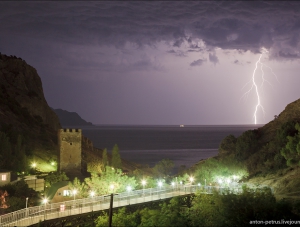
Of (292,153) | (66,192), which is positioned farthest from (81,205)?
(292,153)

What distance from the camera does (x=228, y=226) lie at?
25531 millimetres

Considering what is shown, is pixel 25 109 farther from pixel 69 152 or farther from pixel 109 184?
pixel 109 184

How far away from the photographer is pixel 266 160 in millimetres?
55438

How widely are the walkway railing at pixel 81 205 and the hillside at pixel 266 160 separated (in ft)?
28.9

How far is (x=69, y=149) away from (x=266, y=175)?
25781mm

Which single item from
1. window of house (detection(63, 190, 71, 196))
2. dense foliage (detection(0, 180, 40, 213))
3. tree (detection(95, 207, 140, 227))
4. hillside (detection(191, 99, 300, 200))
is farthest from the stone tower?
tree (detection(95, 207, 140, 227))

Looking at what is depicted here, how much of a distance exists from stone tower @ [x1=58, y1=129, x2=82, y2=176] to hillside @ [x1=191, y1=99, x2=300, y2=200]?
1597 centimetres

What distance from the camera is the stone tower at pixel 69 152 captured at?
5812 centimetres

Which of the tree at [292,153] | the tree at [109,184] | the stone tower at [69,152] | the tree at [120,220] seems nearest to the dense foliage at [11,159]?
the stone tower at [69,152]

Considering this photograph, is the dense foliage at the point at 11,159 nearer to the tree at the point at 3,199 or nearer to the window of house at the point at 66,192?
the tree at the point at 3,199

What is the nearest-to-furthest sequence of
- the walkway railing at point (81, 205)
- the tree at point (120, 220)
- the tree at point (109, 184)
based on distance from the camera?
Result: the walkway railing at point (81, 205) → the tree at point (120, 220) → the tree at point (109, 184)

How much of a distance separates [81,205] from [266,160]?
30004mm

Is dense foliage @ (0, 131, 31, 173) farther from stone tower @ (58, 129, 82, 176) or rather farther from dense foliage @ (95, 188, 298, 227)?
dense foliage @ (95, 188, 298, 227)

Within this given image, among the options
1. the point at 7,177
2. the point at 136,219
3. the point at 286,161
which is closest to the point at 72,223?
the point at 136,219
